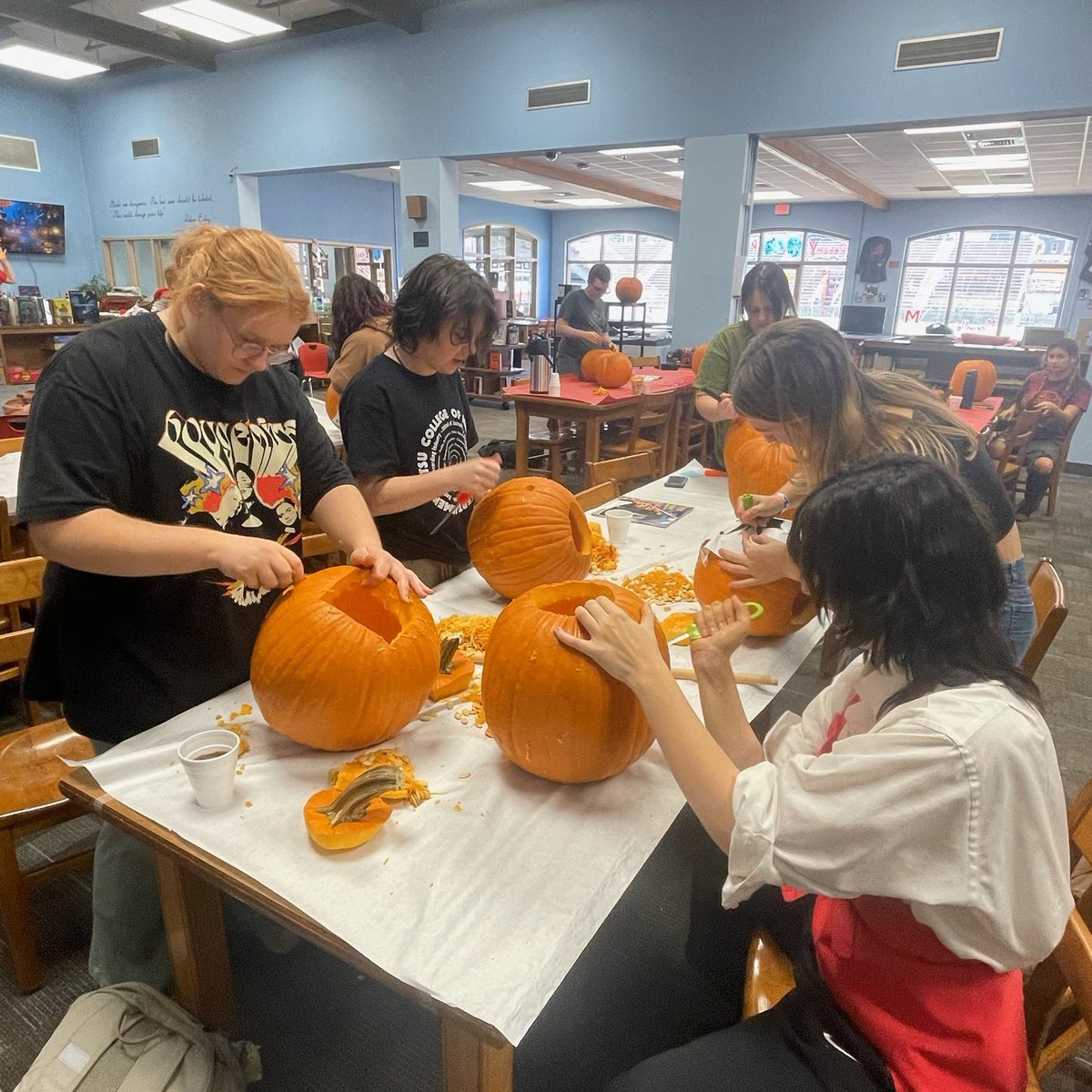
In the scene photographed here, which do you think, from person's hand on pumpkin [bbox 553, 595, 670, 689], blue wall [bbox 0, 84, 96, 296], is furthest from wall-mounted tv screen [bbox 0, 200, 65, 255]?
person's hand on pumpkin [bbox 553, 595, 670, 689]

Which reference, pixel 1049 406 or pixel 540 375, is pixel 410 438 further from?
pixel 1049 406

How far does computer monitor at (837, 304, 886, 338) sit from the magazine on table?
30.2 ft

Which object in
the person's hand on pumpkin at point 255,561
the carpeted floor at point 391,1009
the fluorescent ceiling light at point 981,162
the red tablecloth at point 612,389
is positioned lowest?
the carpeted floor at point 391,1009

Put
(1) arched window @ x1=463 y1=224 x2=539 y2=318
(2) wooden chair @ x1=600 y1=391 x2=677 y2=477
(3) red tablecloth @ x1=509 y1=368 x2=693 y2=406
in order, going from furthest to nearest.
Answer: (1) arched window @ x1=463 y1=224 x2=539 y2=318, (2) wooden chair @ x1=600 y1=391 x2=677 y2=477, (3) red tablecloth @ x1=509 y1=368 x2=693 y2=406

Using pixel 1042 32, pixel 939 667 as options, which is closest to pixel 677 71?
pixel 1042 32

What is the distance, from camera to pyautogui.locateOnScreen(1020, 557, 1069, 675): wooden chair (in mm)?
1683

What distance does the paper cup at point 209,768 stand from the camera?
108 cm

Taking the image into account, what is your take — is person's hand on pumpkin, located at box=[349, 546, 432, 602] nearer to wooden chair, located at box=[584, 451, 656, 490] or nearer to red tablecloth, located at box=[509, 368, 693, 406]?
wooden chair, located at box=[584, 451, 656, 490]

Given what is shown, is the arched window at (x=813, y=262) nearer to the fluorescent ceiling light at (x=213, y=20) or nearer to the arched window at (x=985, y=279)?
the arched window at (x=985, y=279)

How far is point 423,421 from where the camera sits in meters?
2.06

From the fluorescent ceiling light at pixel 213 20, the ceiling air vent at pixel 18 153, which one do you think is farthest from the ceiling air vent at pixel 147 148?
the fluorescent ceiling light at pixel 213 20

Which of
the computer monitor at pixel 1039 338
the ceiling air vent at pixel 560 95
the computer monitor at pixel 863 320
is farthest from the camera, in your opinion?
the computer monitor at pixel 863 320

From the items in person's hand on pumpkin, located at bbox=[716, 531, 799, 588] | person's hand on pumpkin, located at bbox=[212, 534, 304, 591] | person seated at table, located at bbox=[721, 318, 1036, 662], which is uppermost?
person seated at table, located at bbox=[721, 318, 1036, 662]

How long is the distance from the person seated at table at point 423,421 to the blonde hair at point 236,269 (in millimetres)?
640
